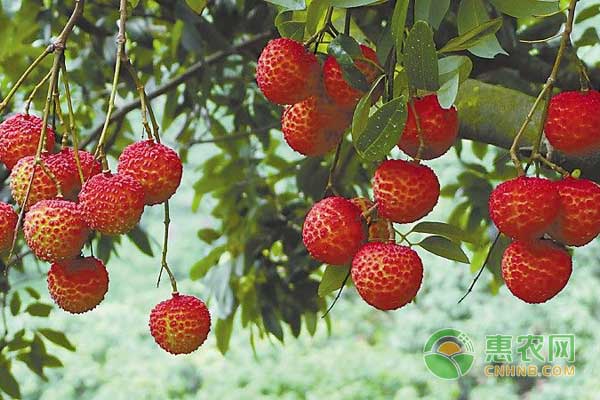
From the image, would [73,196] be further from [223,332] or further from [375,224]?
[223,332]

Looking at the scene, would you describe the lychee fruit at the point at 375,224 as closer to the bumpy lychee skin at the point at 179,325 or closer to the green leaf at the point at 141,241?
the bumpy lychee skin at the point at 179,325

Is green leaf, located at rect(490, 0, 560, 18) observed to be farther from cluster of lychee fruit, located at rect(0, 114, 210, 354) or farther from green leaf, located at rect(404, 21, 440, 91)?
cluster of lychee fruit, located at rect(0, 114, 210, 354)

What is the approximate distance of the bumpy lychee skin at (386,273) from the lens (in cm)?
57

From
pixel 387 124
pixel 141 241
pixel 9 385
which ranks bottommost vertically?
pixel 9 385

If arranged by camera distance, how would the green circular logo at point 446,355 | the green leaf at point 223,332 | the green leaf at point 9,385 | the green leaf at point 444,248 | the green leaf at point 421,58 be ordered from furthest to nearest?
the green circular logo at point 446,355 < the green leaf at point 223,332 < the green leaf at point 9,385 < the green leaf at point 444,248 < the green leaf at point 421,58

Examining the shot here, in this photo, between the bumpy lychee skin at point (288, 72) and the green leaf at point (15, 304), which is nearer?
the bumpy lychee skin at point (288, 72)

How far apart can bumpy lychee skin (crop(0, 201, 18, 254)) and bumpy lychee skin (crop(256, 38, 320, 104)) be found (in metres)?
0.18

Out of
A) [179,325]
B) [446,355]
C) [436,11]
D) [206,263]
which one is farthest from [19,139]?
[446,355]

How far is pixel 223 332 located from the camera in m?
1.46

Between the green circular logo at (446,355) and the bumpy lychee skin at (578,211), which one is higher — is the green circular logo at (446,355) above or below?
below

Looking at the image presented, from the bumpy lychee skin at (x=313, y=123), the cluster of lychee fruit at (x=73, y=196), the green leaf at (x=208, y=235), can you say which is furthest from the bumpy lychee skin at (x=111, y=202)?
the green leaf at (x=208, y=235)

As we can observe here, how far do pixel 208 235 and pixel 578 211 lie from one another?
3.64 ft

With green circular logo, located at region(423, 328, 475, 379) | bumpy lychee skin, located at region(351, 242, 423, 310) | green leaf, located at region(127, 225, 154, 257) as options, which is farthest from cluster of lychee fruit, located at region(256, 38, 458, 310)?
green circular logo, located at region(423, 328, 475, 379)

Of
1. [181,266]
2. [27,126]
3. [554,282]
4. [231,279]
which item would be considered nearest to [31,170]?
[27,126]
